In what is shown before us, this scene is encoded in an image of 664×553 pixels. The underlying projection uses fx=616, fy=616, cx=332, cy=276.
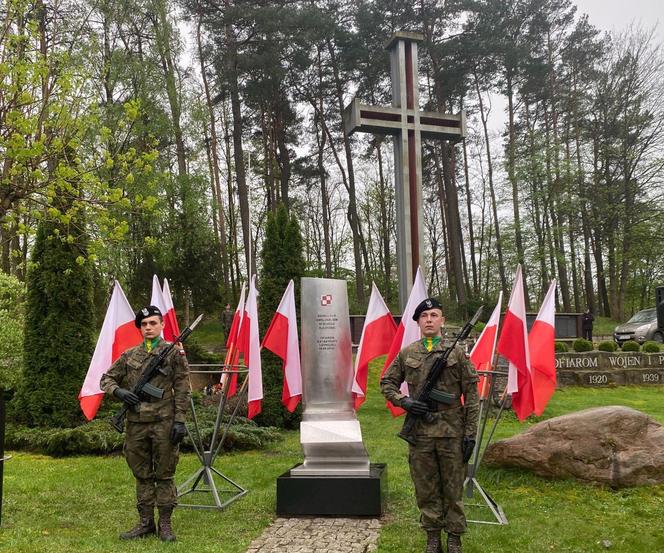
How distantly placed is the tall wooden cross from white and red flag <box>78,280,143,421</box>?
892 centimetres

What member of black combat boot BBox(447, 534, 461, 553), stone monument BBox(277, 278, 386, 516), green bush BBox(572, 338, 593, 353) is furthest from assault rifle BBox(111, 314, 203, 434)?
green bush BBox(572, 338, 593, 353)

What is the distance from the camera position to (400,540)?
504cm

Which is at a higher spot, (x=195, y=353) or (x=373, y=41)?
(x=373, y=41)

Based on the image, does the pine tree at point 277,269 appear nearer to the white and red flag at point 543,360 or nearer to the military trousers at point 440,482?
the white and red flag at point 543,360

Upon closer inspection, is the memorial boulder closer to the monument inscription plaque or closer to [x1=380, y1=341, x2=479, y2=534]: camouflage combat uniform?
the monument inscription plaque

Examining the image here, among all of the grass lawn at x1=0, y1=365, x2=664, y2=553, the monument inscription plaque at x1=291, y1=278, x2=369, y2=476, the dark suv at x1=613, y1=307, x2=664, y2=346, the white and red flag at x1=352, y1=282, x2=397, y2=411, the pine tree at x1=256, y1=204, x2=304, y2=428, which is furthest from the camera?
the dark suv at x1=613, y1=307, x2=664, y2=346

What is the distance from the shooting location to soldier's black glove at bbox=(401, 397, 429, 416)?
4570 mm

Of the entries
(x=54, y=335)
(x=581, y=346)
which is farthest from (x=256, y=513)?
(x=581, y=346)

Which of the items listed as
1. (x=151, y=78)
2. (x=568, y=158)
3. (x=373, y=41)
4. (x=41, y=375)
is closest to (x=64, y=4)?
(x=151, y=78)

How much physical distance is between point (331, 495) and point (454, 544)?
152 cm

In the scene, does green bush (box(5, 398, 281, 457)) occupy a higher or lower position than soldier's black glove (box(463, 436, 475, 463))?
lower

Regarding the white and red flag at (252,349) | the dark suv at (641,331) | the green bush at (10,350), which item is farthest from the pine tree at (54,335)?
the dark suv at (641,331)

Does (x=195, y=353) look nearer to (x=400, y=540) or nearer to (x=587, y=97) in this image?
(x=400, y=540)

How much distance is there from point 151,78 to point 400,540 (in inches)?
882
